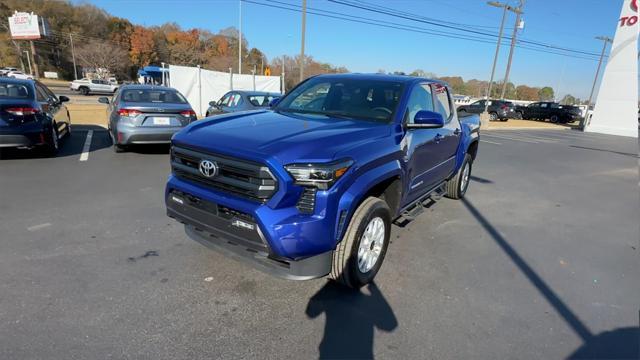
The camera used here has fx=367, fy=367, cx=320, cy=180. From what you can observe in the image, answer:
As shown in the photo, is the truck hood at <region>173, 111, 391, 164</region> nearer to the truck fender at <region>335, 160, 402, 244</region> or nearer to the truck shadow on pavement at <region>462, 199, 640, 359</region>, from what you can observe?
the truck fender at <region>335, 160, 402, 244</region>

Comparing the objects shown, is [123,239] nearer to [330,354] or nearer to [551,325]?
[330,354]

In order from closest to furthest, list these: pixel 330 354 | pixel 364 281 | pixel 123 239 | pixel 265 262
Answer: pixel 330 354
pixel 265 262
pixel 364 281
pixel 123 239

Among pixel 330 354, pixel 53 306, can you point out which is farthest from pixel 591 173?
pixel 53 306

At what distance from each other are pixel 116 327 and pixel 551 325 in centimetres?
328

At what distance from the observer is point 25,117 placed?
6512mm

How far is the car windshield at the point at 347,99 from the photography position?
3.70 meters

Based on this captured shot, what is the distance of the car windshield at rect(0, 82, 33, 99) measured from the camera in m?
6.74

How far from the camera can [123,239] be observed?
12.8 ft

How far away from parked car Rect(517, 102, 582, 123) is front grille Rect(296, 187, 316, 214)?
127 feet

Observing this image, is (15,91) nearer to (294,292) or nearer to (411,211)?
(294,292)

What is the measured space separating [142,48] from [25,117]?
80242 mm

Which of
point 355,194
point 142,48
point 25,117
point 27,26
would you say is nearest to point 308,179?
Answer: point 355,194

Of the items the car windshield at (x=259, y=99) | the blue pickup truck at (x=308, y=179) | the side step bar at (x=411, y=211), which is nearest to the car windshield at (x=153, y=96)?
the car windshield at (x=259, y=99)

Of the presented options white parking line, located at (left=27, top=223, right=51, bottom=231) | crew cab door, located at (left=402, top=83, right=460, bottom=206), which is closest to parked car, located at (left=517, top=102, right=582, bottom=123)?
crew cab door, located at (left=402, top=83, right=460, bottom=206)
